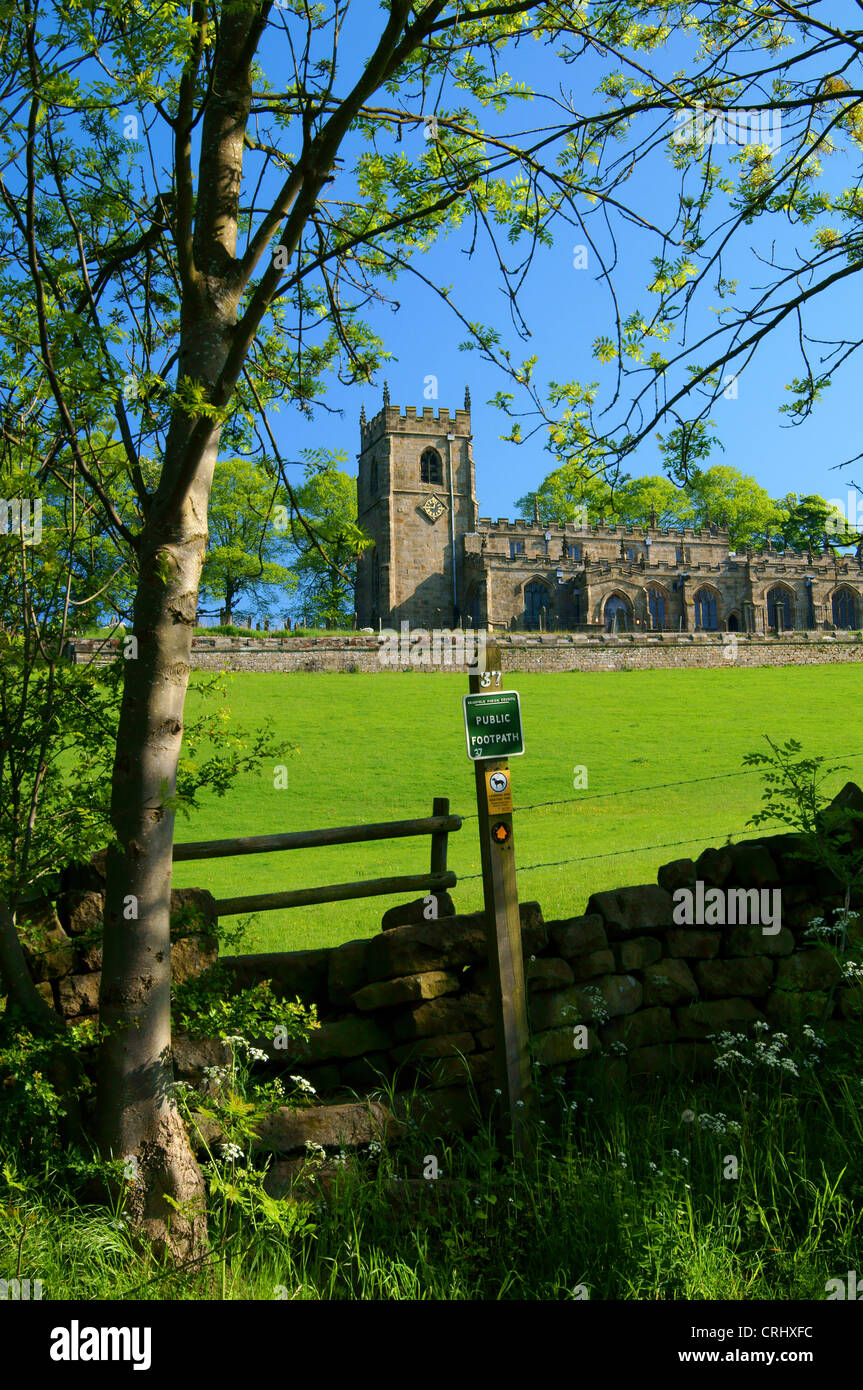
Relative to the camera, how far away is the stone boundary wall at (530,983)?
4418mm

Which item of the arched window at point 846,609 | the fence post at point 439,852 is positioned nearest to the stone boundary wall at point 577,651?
the arched window at point 846,609

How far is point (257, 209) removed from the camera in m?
4.75

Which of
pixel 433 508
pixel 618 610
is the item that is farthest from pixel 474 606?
pixel 618 610

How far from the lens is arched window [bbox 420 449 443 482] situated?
64.4m

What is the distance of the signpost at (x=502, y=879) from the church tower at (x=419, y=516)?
5579 cm

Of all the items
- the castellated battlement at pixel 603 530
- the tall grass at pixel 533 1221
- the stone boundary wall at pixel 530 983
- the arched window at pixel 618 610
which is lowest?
the tall grass at pixel 533 1221

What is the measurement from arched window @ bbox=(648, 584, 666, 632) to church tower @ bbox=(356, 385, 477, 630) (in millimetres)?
13072

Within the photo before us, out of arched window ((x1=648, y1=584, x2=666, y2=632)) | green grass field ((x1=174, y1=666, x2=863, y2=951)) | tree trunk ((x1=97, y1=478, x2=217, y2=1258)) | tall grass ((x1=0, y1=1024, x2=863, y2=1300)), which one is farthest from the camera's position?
arched window ((x1=648, y1=584, x2=666, y2=632))

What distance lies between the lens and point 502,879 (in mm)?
4258

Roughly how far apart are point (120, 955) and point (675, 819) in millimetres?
12718

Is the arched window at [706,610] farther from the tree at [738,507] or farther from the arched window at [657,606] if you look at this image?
the tree at [738,507]

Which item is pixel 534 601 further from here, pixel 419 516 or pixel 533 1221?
pixel 533 1221

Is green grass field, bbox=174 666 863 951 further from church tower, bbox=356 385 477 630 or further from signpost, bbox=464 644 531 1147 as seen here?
church tower, bbox=356 385 477 630

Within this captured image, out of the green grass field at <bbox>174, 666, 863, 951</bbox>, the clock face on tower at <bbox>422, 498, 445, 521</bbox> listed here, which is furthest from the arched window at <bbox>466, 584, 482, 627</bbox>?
the green grass field at <bbox>174, 666, 863, 951</bbox>
